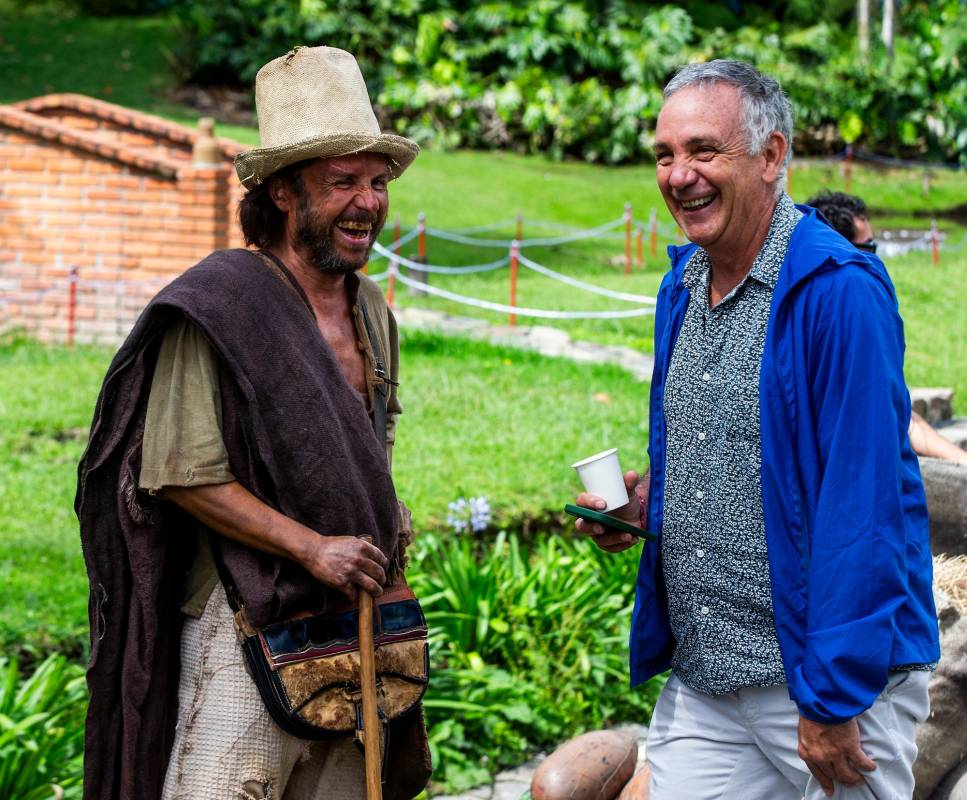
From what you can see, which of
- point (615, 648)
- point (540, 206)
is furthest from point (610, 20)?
point (615, 648)

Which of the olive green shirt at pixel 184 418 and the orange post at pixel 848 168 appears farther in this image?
the orange post at pixel 848 168

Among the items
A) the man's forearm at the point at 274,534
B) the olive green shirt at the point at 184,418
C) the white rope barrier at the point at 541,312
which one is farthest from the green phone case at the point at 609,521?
the white rope barrier at the point at 541,312

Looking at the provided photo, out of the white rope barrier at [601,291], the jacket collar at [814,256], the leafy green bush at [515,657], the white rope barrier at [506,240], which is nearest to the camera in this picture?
the jacket collar at [814,256]

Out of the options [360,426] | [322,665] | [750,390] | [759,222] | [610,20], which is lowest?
[322,665]

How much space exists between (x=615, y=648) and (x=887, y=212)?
19086 mm

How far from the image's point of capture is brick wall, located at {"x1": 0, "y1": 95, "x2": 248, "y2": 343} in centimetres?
1124

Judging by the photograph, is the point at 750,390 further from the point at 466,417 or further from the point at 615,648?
the point at 466,417

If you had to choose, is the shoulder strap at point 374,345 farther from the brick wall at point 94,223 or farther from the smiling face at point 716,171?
the brick wall at point 94,223

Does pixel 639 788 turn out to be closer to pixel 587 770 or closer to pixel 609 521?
pixel 587 770

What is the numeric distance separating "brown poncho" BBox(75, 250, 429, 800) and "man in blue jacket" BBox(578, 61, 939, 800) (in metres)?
0.63

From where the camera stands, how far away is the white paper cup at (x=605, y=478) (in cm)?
290

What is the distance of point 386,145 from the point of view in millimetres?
3061

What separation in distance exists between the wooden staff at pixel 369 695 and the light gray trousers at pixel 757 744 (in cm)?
65

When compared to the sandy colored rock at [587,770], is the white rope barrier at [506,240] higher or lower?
higher
